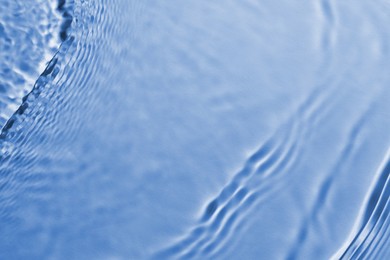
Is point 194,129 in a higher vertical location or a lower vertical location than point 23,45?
lower

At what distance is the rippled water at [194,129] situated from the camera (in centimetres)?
59

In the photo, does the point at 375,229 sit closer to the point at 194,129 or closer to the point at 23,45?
the point at 194,129

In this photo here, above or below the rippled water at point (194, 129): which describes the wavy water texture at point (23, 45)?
above

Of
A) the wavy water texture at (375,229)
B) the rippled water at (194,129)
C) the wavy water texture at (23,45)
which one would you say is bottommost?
the wavy water texture at (375,229)

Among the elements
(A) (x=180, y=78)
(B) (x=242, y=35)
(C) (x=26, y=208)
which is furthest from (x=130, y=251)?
(B) (x=242, y=35)

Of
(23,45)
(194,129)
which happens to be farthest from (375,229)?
(23,45)

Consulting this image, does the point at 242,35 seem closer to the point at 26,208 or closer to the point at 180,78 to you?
the point at 180,78

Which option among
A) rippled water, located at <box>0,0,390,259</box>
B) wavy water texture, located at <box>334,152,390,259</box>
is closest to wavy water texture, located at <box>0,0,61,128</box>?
rippled water, located at <box>0,0,390,259</box>

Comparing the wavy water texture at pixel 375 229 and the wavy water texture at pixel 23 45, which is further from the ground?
the wavy water texture at pixel 23 45

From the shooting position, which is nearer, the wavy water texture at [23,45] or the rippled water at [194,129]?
the rippled water at [194,129]

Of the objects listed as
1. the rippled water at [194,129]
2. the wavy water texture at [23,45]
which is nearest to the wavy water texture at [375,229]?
the rippled water at [194,129]

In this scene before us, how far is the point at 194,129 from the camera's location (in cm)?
67

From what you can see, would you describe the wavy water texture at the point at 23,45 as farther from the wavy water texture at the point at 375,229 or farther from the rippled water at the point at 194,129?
the wavy water texture at the point at 375,229

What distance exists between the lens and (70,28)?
0.77m
